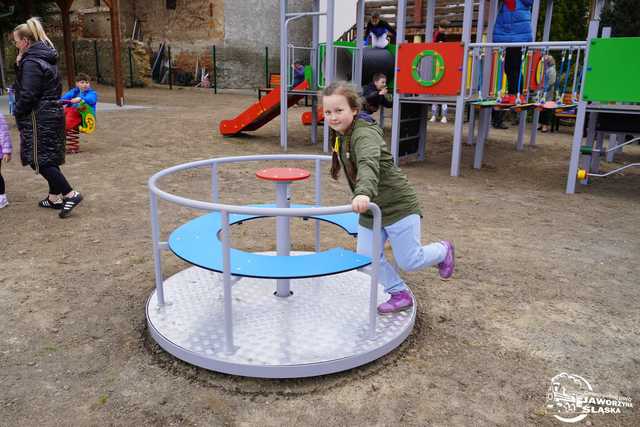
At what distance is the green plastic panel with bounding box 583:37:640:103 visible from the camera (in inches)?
219

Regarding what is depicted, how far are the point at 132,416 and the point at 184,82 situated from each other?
20.9 meters

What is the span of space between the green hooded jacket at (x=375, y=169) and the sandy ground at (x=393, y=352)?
659mm

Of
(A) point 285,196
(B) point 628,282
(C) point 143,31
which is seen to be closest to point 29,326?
(A) point 285,196

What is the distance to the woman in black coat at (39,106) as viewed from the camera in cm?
433

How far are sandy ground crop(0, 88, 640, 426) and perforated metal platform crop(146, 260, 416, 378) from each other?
0.08 metres

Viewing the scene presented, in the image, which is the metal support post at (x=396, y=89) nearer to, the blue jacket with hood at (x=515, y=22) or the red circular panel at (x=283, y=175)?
the blue jacket with hood at (x=515, y=22)

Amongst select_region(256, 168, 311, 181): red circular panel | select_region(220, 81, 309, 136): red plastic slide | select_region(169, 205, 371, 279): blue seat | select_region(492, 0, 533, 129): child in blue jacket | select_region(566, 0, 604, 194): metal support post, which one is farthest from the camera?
select_region(220, 81, 309, 136): red plastic slide

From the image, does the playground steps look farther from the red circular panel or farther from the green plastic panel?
the red circular panel

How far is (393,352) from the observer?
2.58 metres

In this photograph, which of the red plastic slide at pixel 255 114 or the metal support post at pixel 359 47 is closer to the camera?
the metal support post at pixel 359 47

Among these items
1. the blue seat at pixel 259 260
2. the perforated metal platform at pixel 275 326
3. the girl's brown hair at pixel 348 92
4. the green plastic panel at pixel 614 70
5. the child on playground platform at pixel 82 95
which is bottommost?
the perforated metal platform at pixel 275 326

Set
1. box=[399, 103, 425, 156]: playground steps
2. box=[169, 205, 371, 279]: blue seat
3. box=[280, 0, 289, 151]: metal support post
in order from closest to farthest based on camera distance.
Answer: box=[169, 205, 371, 279]: blue seat < box=[399, 103, 425, 156]: playground steps < box=[280, 0, 289, 151]: metal support post

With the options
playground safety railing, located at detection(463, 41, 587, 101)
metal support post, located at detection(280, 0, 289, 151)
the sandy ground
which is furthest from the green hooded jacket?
metal support post, located at detection(280, 0, 289, 151)

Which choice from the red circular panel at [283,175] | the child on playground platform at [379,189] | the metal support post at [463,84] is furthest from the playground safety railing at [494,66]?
the child on playground platform at [379,189]
